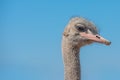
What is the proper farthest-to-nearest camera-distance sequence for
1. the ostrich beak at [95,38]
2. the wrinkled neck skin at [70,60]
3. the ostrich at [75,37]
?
1. the ostrich at [75,37]
2. the wrinkled neck skin at [70,60]
3. the ostrich beak at [95,38]

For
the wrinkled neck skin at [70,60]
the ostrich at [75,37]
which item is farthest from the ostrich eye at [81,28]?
the wrinkled neck skin at [70,60]

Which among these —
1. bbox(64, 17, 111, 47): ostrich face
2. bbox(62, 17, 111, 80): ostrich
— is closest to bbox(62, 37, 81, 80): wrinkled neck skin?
bbox(62, 17, 111, 80): ostrich

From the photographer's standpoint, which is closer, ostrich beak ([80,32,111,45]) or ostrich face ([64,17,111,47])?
ostrich beak ([80,32,111,45])

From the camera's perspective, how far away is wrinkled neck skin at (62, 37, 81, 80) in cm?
874

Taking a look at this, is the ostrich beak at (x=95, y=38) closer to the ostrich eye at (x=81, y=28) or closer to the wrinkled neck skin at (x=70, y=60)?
the ostrich eye at (x=81, y=28)

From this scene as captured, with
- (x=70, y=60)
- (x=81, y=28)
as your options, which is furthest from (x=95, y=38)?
(x=70, y=60)

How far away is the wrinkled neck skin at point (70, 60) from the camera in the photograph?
28.7ft

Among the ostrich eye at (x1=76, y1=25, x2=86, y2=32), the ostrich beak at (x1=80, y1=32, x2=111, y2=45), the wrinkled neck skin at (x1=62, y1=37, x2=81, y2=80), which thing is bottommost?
the wrinkled neck skin at (x1=62, y1=37, x2=81, y2=80)

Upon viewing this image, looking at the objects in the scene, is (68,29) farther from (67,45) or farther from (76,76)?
(76,76)

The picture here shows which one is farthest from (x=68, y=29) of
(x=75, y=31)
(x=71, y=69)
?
(x=71, y=69)

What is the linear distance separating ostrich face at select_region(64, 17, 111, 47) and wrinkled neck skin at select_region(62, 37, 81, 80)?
0.10m

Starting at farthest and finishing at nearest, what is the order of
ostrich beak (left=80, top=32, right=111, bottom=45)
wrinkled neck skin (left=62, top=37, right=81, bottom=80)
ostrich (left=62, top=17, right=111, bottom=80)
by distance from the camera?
1. ostrich (left=62, top=17, right=111, bottom=80)
2. wrinkled neck skin (left=62, top=37, right=81, bottom=80)
3. ostrich beak (left=80, top=32, right=111, bottom=45)

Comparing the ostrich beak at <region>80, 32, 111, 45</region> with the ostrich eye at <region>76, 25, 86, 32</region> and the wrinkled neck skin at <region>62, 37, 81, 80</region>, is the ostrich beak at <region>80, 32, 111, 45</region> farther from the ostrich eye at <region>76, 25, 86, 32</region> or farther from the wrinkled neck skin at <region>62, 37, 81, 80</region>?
the wrinkled neck skin at <region>62, 37, 81, 80</region>

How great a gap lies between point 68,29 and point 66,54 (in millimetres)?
500
